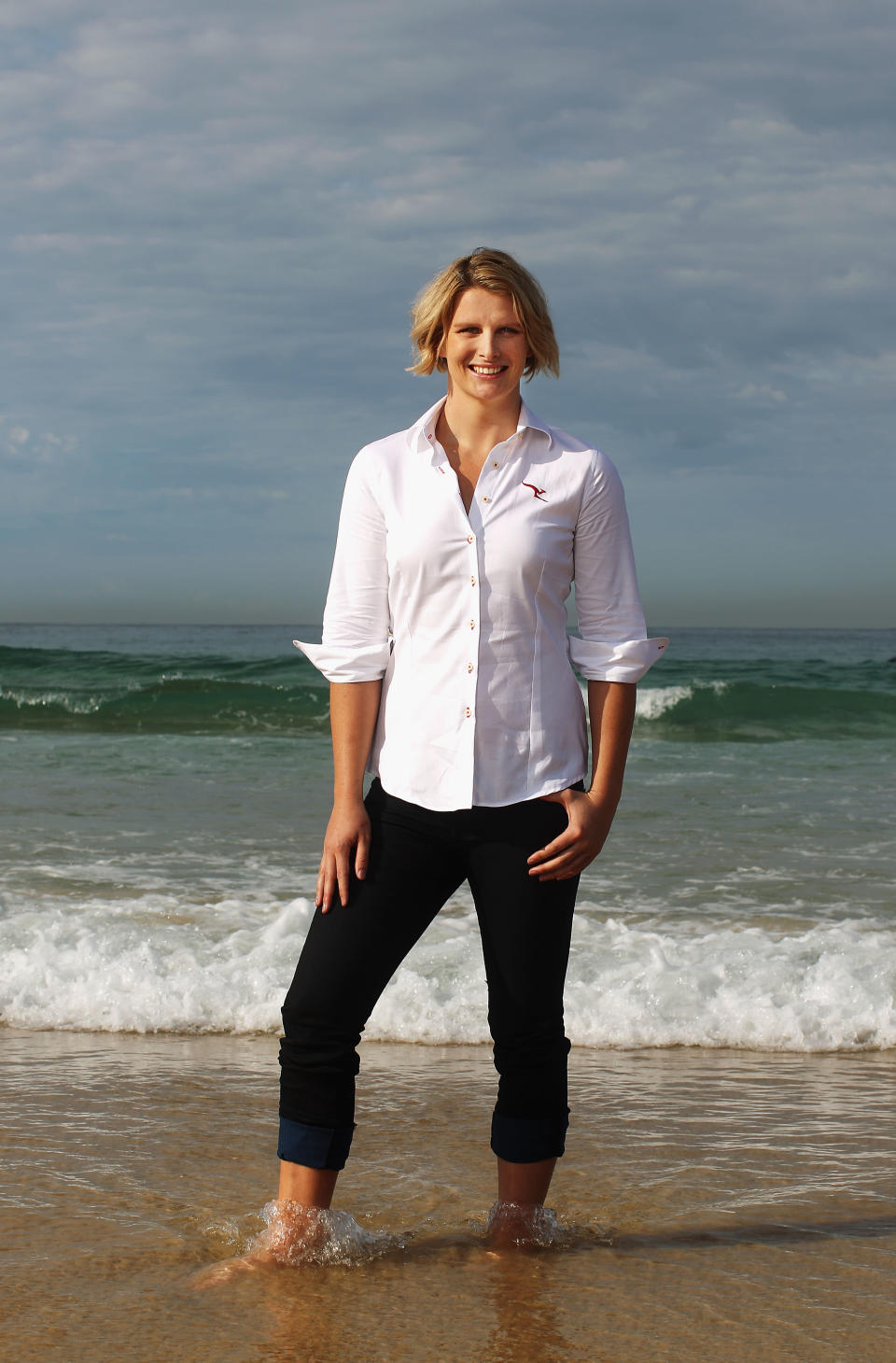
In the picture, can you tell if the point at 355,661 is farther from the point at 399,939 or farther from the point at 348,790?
the point at 399,939

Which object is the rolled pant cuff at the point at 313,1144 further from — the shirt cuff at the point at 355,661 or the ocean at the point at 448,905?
the ocean at the point at 448,905

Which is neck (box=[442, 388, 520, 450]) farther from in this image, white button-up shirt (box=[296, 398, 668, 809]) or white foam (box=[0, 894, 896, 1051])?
white foam (box=[0, 894, 896, 1051])

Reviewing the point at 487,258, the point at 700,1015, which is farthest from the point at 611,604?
the point at 700,1015

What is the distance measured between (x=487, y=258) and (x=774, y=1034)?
10.3 ft

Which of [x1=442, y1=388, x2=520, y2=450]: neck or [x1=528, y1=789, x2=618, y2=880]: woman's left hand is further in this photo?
[x1=442, y1=388, x2=520, y2=450]: neck

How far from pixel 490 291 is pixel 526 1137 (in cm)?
174

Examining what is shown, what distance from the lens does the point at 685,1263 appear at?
2582mm

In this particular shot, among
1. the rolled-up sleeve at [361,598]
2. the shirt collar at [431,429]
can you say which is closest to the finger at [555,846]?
the rolled-up sleeve at [361,598]

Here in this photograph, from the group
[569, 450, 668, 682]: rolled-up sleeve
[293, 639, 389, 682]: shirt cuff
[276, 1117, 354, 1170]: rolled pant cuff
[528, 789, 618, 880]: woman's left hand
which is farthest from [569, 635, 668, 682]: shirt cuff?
[276, 1117, 354, 1170]: rolled pant cuff

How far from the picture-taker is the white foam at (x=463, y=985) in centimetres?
439

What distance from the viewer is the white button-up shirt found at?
233 centimetres

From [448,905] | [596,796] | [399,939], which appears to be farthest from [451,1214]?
[448,905]

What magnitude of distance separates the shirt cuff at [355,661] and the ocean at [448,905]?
232 centimetres

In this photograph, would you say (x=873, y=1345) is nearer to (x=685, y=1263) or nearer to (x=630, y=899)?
(x=685, y=1263)
